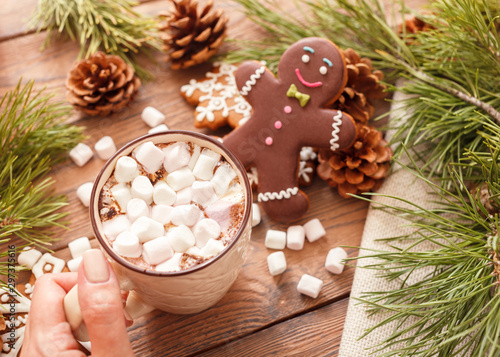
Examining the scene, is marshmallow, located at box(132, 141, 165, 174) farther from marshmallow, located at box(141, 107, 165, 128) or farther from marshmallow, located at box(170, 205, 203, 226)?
marshmallow, located at box(141, 107, 165, 128)

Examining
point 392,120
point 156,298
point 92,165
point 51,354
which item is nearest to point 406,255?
point 392,120

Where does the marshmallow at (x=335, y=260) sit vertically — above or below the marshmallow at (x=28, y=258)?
above

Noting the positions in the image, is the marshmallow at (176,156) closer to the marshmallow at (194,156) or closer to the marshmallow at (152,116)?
the marshmallow at (194,156)

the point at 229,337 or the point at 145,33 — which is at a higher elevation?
the point at 145,33

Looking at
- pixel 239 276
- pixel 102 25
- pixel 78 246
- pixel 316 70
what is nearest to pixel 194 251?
pixel 239 276

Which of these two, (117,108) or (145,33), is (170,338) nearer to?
(117,108)

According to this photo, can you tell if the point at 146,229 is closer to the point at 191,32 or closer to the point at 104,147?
the point at 104,147

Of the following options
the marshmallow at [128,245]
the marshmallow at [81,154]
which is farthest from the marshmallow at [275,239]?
the marshmallow at [81,154]
